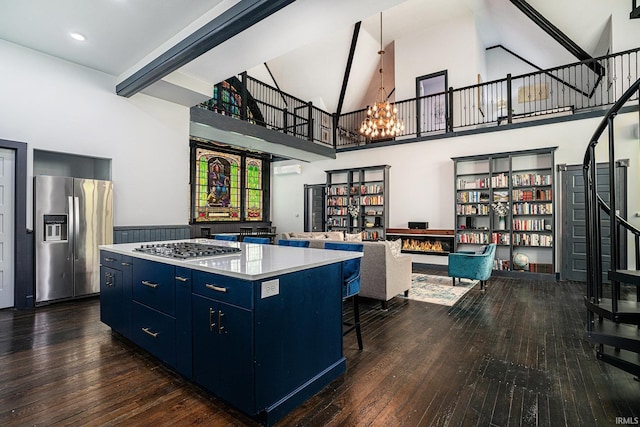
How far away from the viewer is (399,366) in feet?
8.42

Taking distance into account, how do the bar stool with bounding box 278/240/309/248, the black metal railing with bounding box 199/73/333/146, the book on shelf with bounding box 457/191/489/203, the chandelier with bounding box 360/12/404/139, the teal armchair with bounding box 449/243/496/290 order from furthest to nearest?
the black metal railing with bounding box 199/73/333/146, the book on shelf with bounding box 457/191/489/203, the chandelier with bounding box 360/12/404/139, the teal armchair with bounding box 449/243/496/290, the bar stool with bounding box 278/240/309/248

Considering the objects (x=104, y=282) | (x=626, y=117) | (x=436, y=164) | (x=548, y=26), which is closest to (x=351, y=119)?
(x=436, y=164)

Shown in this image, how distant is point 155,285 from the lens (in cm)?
247

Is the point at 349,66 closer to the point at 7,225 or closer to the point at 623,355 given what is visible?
the point at 7,225

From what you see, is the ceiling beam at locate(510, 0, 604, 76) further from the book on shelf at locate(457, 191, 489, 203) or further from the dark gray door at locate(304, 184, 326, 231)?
the dark gray door at locate(304, 184, 326, 231)

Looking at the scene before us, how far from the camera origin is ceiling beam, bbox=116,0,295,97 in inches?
116

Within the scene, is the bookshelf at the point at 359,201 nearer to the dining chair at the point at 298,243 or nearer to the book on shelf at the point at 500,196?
the book on shelf at the point at 500,196

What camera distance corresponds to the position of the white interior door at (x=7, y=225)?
399 cm

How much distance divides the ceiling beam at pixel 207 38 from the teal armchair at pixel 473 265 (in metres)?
4.63

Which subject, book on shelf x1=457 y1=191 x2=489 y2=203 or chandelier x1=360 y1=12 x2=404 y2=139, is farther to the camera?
book on shelf x1=457 y1=191 x2=489 y2=203

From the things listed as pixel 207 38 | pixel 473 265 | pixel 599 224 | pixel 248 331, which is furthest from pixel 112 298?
pixel 473 265

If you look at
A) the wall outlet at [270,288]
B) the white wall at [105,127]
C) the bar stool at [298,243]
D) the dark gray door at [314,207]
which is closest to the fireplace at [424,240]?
the dark gray door at [314,207]

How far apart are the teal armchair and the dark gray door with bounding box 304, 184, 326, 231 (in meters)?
5.08

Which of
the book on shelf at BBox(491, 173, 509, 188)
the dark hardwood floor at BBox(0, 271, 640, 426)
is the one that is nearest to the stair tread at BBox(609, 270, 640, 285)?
the dark hardwood floor at BBox(0, 271, 640, 426)
